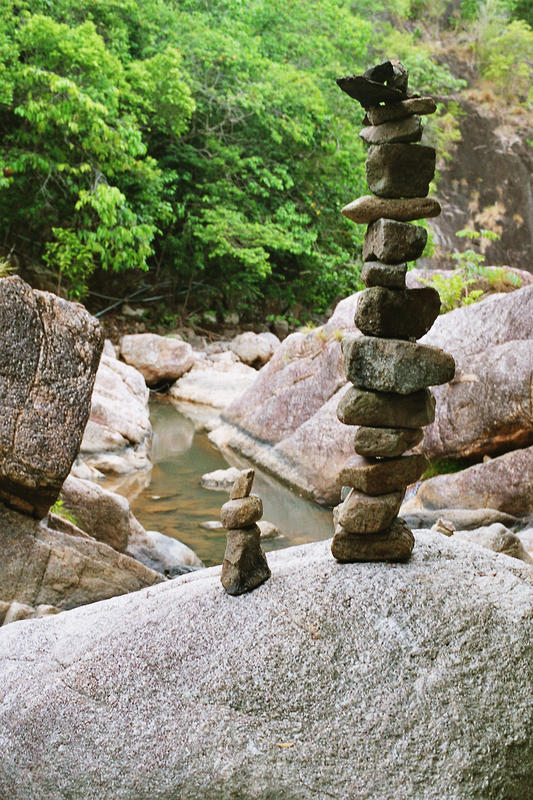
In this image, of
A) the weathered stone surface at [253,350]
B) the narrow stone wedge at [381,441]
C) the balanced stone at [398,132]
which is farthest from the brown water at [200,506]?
the weathered stone surface at [253,350]

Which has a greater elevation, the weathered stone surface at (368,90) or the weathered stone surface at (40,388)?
the weathered stone surface at (368,90)

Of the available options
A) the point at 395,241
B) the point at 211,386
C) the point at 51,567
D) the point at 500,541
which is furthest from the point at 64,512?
the point at 211,386

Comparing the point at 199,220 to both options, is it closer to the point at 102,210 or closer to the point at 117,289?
the point at 117,289

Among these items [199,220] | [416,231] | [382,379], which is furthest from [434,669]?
[199,220]

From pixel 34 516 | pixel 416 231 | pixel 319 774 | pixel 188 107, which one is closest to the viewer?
pixel 319 774

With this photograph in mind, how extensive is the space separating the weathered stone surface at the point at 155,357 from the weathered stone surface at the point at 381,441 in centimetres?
1416

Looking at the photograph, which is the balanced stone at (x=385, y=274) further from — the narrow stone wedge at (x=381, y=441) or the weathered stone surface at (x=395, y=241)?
the narrow stone wedge at (x=381, y=441)

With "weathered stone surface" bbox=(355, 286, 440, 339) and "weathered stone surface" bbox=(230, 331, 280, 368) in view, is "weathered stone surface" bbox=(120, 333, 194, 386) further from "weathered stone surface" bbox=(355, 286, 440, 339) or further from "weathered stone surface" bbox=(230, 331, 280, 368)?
"weathered stone surface" bbox=(355, 286, 440, 339)

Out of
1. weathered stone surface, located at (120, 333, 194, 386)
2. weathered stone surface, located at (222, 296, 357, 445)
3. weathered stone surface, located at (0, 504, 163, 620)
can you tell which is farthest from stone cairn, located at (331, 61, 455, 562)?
weathered stone surface, located at (120, 333, 194, 386)

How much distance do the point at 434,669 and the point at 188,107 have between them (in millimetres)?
17229

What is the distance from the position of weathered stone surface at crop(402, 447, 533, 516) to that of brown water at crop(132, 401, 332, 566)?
1.39m

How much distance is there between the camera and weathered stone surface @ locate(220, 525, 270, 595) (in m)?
3.74

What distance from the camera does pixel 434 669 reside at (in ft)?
11.1

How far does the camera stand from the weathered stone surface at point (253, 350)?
21.1 meters
